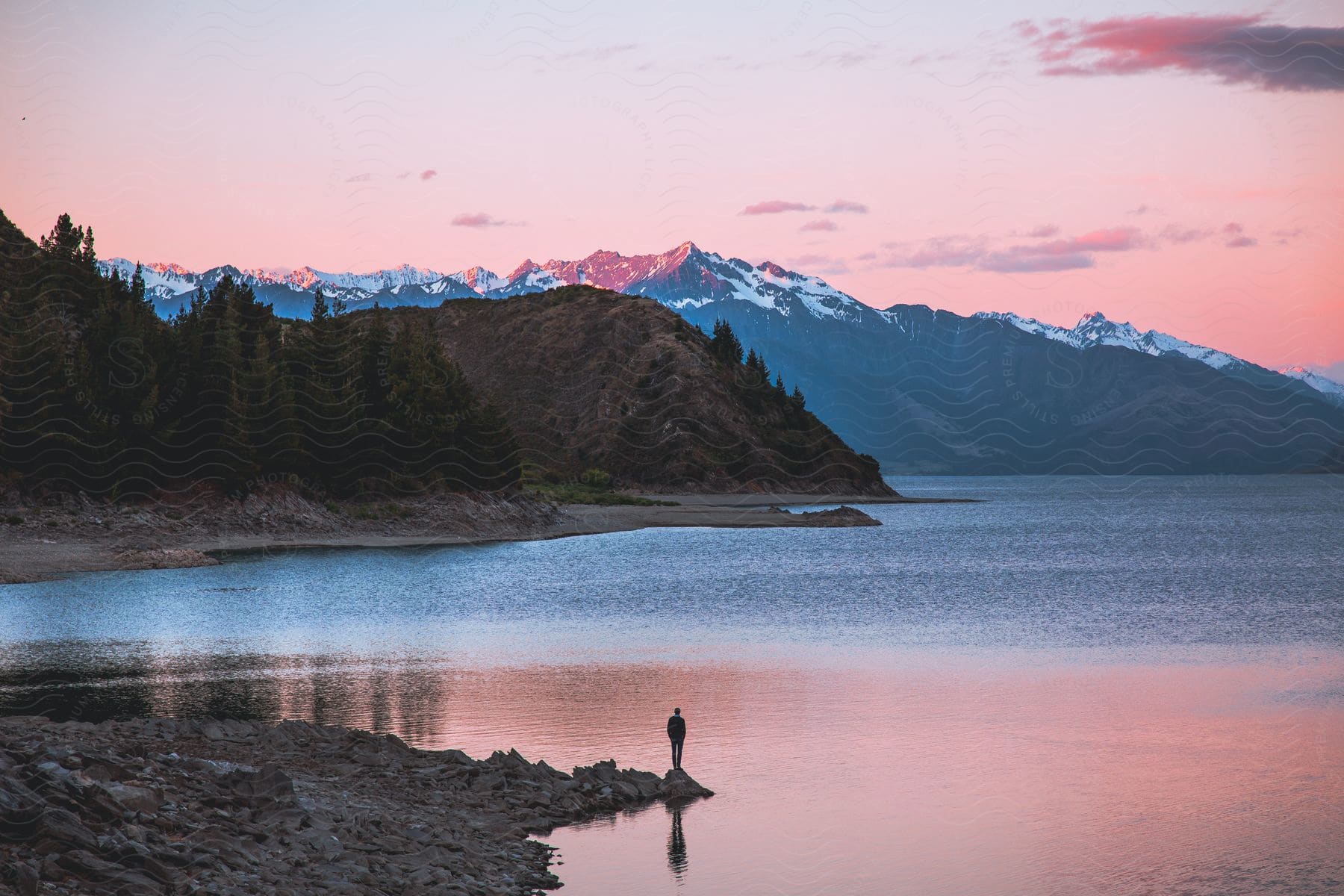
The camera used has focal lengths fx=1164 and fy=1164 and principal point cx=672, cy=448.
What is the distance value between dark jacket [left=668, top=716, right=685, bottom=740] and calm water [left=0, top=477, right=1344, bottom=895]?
4.27ft

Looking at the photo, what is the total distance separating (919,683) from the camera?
37469 millimetres

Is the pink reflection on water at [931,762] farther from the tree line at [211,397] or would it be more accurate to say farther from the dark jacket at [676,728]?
the tree line at [211,397]

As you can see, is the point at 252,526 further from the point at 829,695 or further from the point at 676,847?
the point at 676,847

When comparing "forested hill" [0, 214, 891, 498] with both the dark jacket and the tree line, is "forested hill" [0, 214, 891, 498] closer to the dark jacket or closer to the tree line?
the tree line

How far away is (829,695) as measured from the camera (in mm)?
35375

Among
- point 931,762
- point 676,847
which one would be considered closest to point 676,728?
point 676,847

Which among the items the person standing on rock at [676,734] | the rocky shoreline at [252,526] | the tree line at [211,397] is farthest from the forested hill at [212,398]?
the person standing on rock at [676,734]

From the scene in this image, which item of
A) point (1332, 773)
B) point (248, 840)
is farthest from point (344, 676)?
point (1332, 773)

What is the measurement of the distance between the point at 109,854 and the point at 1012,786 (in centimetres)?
1777

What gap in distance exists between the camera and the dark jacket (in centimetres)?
2502

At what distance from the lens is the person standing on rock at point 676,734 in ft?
82.1

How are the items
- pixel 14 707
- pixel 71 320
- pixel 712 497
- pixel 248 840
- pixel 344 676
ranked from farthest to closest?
pixel 712 497, pixel 71 320, pixel 344 676, pixel 14 707, pixel 248 840

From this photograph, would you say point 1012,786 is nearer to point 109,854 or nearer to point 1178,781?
point 1178,781

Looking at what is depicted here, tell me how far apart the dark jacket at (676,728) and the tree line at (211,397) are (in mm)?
84378
